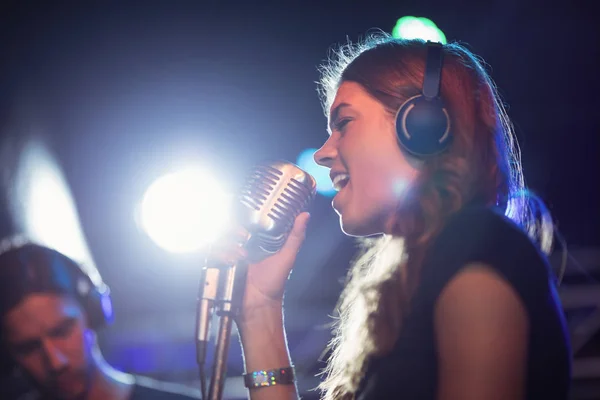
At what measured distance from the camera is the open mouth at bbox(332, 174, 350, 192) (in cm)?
140

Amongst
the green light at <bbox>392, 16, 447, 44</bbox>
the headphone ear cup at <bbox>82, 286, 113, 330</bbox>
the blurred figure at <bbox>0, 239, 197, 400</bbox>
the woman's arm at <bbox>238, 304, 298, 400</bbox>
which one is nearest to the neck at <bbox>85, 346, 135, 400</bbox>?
the blurred figure at <bbox>0, 239, 197, 400</bbox>

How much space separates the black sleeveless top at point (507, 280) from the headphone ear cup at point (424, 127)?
18cm

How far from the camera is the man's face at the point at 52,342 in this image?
210 centimetres

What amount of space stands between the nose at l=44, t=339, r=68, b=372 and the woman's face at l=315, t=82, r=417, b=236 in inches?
53.2

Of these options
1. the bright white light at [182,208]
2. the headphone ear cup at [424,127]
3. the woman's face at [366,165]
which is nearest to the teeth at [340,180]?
the woman's face at [366,165]

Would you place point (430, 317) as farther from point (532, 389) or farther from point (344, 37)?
point (344, 37)

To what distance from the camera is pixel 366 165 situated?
1327 mm

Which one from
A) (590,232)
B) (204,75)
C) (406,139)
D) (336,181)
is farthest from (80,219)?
(590,232)

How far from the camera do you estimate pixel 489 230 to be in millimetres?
1012

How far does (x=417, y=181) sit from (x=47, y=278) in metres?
1.64

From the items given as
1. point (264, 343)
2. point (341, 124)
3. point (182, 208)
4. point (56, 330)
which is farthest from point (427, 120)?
point (56, 330)

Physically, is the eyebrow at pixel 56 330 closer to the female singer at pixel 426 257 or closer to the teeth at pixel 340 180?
the female singer at pixel 426 257

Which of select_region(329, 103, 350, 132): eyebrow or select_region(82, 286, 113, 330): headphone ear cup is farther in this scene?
select_region(82, 286, 113, 330): headphone ear cup

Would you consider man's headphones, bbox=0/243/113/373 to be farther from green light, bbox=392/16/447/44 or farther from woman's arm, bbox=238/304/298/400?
green light, bbox=392/16/447/44
